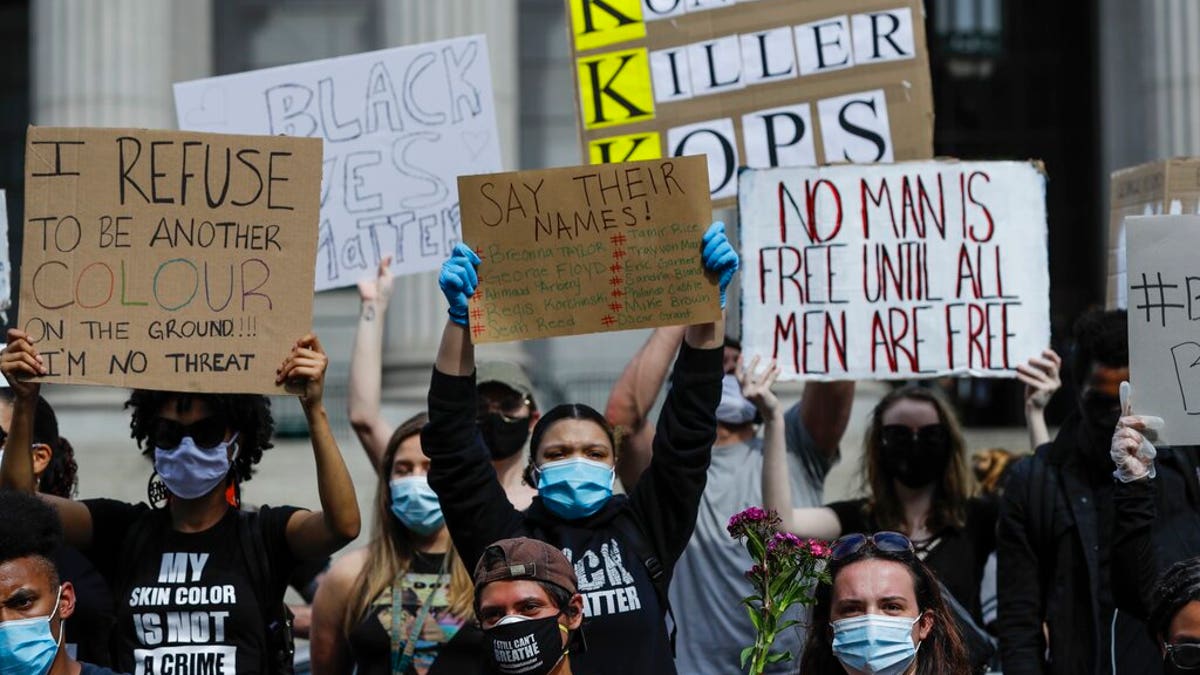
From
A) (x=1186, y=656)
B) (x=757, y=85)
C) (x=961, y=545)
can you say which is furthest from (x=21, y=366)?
(x=757, y=85)

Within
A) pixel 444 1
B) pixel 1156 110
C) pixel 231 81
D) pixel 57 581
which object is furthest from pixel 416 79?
pixel 1156 110

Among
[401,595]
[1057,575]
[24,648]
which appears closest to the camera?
[24,648]

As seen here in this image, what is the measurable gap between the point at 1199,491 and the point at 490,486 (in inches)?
84.2

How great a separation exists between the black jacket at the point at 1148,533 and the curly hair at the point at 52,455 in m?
3.05

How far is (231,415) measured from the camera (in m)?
5.13

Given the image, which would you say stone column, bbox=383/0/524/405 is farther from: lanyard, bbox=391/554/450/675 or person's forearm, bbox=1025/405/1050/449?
lanyard, bbox=391/554/450/675

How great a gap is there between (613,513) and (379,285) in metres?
1.98

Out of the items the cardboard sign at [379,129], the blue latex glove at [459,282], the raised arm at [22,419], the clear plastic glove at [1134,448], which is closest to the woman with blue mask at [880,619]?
the clear plastic glove at [1134,448]

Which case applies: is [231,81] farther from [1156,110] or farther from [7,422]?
[1156,110]

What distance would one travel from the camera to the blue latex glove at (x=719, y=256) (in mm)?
5000

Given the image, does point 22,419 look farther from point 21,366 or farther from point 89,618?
point 89,618

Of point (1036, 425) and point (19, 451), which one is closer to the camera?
point (19, 451)

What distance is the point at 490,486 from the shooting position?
4.87 metres

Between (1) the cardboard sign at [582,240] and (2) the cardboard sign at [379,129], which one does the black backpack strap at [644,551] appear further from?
(2) the cardboard sign at [379,129]
